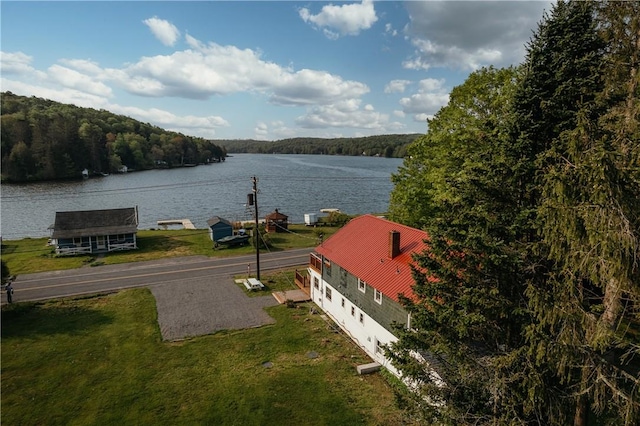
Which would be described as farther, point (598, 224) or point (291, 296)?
point (291, 296)

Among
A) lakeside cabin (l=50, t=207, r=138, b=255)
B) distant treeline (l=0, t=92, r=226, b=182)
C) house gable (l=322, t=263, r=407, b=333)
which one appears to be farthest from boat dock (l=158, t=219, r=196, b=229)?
distant treeline (l=0, t=92, r=226, b=182)

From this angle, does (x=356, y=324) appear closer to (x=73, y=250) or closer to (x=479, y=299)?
(x=479, y=299)

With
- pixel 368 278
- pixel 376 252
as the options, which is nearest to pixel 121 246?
pixel 376 252

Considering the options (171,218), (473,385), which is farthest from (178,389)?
(171,218)

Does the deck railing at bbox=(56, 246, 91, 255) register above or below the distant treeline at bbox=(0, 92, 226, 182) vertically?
below

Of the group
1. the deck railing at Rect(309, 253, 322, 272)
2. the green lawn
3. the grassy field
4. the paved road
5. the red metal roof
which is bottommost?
the green lawn

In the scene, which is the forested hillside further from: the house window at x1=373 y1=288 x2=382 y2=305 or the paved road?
the paved road

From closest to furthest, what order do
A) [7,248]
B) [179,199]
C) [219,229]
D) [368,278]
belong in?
[368,278], [7,248], [219,229], [179,199]
